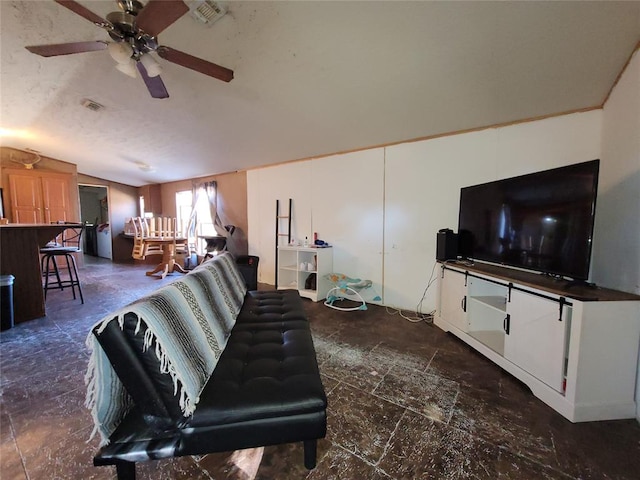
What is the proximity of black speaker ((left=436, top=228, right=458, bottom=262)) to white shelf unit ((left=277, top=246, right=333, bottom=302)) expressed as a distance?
1635 millimetres

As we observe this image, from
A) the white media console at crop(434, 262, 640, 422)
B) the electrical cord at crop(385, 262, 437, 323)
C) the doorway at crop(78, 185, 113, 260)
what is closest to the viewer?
the white media console at crop(434, 262, 640, 422)

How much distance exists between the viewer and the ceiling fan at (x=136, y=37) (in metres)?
1.35

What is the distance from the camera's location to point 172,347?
40.8 inches

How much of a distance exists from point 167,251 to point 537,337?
613 cm

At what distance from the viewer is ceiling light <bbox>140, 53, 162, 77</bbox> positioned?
171cm

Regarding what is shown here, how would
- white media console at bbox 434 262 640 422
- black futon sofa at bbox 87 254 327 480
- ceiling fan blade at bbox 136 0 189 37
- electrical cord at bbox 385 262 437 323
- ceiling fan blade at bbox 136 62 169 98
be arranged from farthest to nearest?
electrical cord at bbox 385 262 437 323, ceiling fan blade at bbox 136 62 169 98, white media console at bbox 434 262 640 422, ceiling fan blade at bbox 136 0 189 37, black futon sofa at bbox 87 254 327 480

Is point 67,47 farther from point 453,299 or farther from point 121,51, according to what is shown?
point 453,299

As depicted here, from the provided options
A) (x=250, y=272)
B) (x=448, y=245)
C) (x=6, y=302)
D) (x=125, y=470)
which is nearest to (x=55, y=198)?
(x=6, y=302)

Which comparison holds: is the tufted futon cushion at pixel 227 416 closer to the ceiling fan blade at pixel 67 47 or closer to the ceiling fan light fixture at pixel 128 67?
the ceiling fan light fixture at pixel 128 67

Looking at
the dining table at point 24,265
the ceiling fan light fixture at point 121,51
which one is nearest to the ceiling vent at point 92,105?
the dining table at point 24,265

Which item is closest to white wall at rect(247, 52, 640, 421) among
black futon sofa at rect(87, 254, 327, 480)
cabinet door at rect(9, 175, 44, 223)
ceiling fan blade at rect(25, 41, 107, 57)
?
black futon sofa at rect(87, 254, 327, 480)

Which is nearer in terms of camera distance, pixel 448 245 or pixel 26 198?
pixel 448 245

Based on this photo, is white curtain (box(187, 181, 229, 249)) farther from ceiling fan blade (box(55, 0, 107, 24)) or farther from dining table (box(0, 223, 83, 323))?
ceiling fan blade (box(55, 0, 107, 24))

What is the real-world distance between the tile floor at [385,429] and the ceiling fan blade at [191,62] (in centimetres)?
236
